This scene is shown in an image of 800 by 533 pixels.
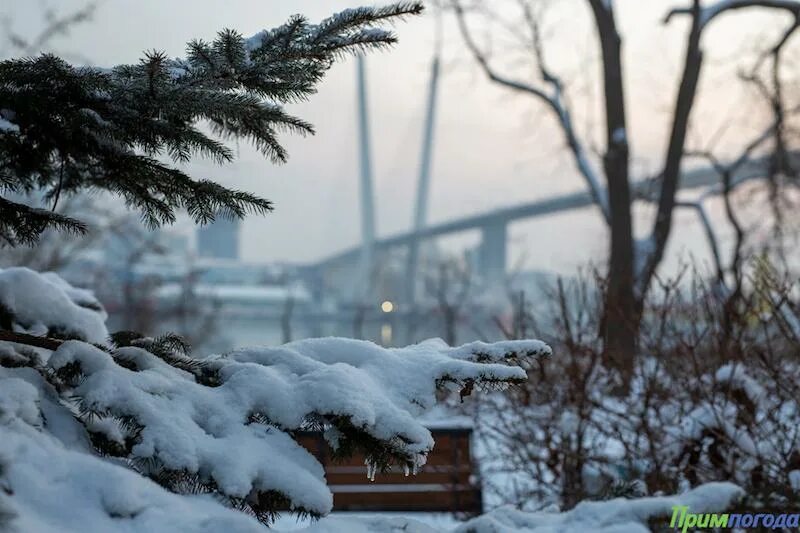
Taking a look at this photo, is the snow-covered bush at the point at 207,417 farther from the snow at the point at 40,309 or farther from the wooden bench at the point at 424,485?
the wooden bench at the point at 424,485

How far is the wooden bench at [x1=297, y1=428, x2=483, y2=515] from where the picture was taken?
7.41 m

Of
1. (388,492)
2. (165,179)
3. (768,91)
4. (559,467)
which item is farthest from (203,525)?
(768,91)

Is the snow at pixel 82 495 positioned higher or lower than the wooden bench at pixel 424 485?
higher

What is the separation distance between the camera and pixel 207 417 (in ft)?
7.28

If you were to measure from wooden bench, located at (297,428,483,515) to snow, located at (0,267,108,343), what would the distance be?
4593 millimetres

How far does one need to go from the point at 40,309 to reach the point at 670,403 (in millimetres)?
4013

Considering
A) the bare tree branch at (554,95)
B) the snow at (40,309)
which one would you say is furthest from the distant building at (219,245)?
the snow at (40,309)

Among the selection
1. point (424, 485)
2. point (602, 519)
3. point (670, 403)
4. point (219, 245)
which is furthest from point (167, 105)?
point (219, 245)

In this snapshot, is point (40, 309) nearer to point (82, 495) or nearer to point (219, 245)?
point (82, 495)

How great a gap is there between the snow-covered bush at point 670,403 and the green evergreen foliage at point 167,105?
9.41 feet

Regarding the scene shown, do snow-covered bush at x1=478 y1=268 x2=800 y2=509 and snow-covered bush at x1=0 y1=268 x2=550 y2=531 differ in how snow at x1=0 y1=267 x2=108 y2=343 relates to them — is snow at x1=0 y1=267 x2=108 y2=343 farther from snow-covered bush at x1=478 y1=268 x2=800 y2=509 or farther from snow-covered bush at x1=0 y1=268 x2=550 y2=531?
snow-covered bush at x1=478 y1=268 x2=800 y2=509

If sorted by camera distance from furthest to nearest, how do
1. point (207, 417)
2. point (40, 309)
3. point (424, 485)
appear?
point (424, 485), point (40, 309), point (207, 417)

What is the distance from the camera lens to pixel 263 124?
2643 mm

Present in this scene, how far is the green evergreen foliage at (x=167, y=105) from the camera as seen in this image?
234 cm
